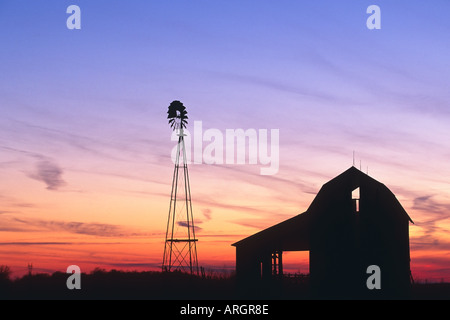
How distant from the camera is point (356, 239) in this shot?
3381 centimetres

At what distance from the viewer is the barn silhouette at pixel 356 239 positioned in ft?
111

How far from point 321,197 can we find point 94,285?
792 inches

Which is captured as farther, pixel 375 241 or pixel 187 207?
pixel 187 207

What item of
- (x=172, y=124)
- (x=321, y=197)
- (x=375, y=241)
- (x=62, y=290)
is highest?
(x=172, y=124)

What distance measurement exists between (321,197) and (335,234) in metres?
2.19

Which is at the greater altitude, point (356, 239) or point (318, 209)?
point (318, 209)

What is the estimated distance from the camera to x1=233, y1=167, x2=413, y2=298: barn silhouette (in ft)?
111

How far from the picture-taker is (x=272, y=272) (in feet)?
124
